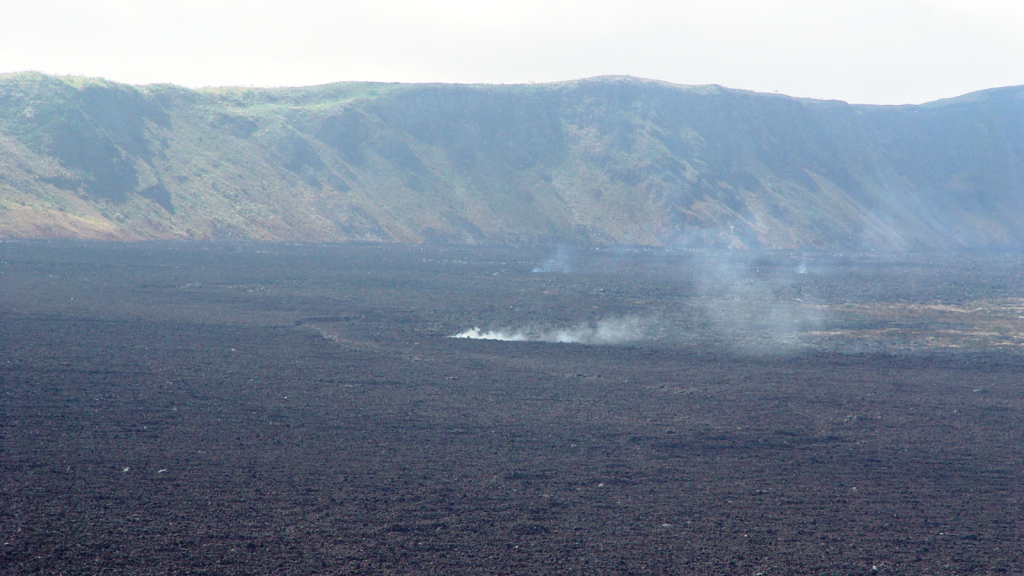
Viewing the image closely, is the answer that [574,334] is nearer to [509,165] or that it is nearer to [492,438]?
[492,438]

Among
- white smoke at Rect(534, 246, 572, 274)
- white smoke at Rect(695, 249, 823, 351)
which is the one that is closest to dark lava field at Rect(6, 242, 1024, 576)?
white smoke at Rect(695, 249, 823, 351)

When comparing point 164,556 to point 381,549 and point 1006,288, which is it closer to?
point 381,549

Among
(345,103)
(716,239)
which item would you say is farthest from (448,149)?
(716,239)

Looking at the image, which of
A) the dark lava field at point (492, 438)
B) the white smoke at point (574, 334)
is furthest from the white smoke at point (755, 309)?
the white smoke at point (574, 334)

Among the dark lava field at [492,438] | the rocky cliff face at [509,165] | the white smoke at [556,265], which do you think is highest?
the rocky cliff face at [509,165]

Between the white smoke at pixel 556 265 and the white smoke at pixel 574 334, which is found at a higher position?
the white smoke at pixel 556 265

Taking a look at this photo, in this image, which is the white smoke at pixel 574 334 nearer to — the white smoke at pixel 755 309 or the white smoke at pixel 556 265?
the white smoke at pixel 755 309

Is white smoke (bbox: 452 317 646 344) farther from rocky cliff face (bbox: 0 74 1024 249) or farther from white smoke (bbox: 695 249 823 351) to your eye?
rocky cliff face (bbox: 0 74 1024 249)
